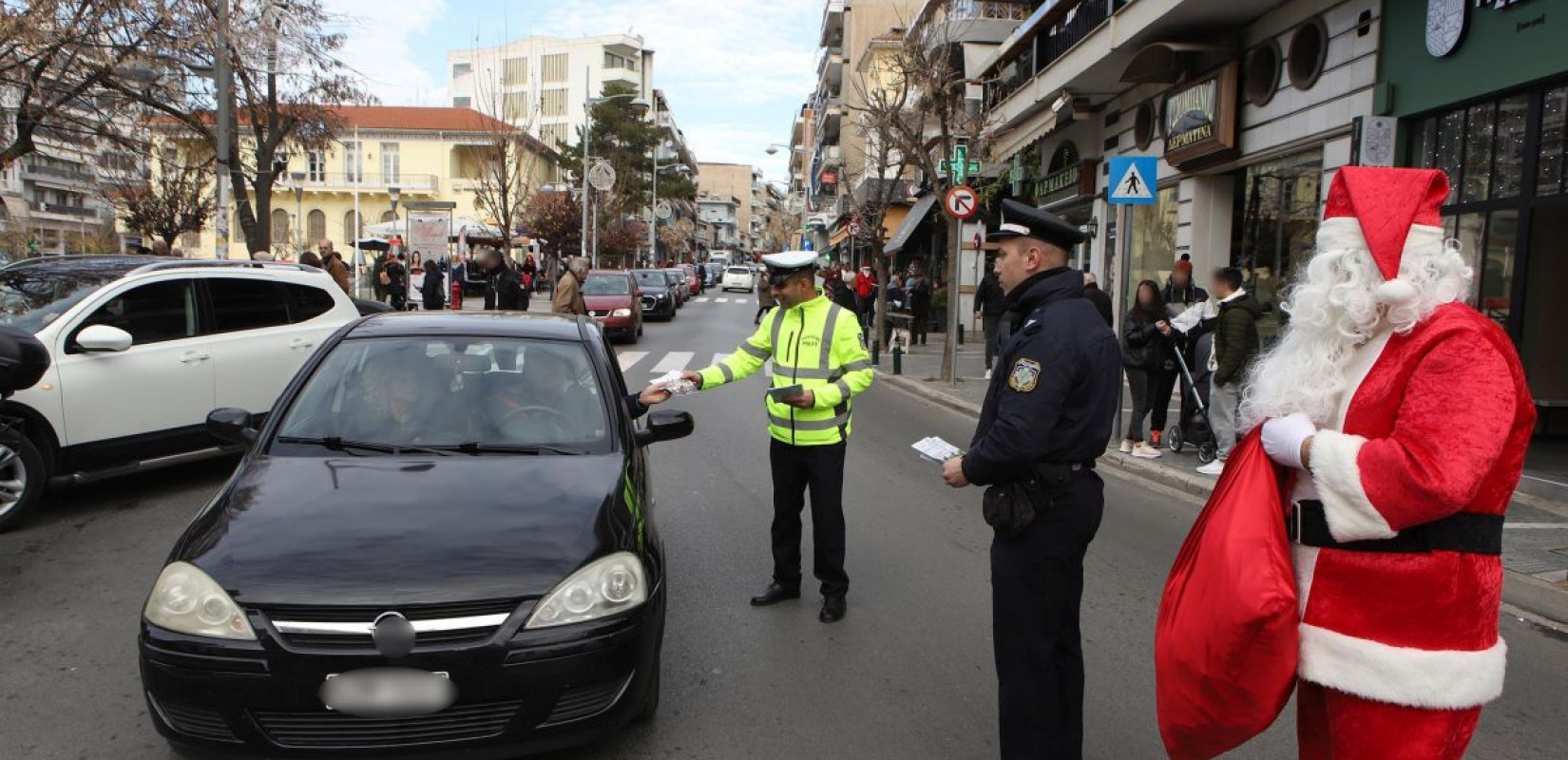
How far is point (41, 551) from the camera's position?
6.09 meters

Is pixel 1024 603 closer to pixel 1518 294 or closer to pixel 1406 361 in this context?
pixel 1406 361

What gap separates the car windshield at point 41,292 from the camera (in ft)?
22.2

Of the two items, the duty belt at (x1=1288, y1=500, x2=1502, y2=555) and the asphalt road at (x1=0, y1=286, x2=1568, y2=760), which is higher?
the duty belt at (x1=1288, y1=500, x2=1502, y2=555)

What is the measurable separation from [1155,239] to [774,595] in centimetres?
1450

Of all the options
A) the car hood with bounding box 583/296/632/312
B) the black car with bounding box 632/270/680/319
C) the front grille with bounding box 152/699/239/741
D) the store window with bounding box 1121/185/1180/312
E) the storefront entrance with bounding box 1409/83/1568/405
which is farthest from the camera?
the black car with bounding box 632/270/680/319

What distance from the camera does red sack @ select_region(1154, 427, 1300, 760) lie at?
215 cm

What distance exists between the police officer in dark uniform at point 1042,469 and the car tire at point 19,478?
237 inches

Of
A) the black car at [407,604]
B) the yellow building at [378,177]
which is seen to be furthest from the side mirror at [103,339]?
the yellow building at [378,177]

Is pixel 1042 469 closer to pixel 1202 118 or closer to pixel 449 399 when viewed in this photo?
pixel 449 399

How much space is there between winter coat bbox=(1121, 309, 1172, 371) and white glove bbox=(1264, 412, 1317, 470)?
25.3 ft

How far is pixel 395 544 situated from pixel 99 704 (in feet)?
5.56

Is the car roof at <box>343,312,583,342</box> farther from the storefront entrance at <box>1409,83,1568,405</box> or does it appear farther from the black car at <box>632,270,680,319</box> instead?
the black car at <box>632,270,680,319</box>

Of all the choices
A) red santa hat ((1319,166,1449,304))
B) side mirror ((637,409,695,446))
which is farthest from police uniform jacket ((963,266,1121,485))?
side mirror ((637,409,695,446))

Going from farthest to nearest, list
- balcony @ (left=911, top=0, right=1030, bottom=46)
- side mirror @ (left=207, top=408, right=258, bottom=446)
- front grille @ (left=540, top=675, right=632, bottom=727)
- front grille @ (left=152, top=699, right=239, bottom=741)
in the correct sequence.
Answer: balcony @ (left=911, top=0, right=1030, bottom=46), side mirror @ (left=207, top=408, right=258, bottom=446), front grille @ (left=540, top=675, right=632, bottom=727), front grille @ (left=152, top=699, right=239, bottom=741)
